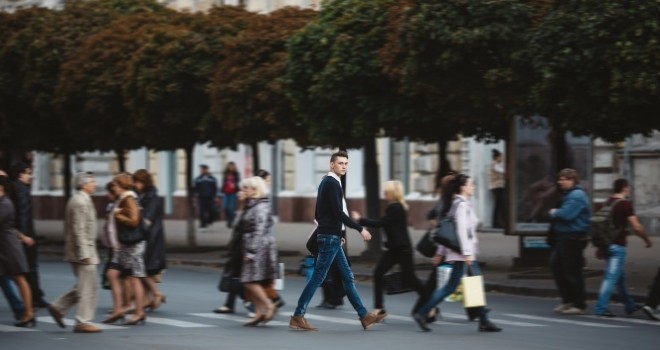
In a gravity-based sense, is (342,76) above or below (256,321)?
above

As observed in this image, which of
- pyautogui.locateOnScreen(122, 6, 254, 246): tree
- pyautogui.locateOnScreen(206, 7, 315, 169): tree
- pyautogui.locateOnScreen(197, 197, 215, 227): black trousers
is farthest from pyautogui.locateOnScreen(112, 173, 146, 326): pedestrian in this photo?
pyautogui.locateOnScreen(197, 197, 215, 227): black trousers

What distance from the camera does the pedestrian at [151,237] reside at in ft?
60.6

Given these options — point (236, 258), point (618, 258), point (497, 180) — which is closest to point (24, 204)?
point (236, 258)

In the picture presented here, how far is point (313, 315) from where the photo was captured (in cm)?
1858

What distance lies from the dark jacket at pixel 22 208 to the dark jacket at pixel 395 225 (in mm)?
3603

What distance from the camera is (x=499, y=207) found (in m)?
36.2

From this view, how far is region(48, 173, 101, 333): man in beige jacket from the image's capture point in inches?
640

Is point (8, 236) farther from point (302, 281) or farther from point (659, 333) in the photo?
point (302, 281)

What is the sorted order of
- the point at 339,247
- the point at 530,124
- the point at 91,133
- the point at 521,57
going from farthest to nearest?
1. the point at 91,133
2. the point at 530,124
3. the point at 521,57
4. the point at 339,247

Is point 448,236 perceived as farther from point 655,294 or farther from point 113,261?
point 113,261

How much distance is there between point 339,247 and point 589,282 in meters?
7.54

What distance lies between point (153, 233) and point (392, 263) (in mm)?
2699

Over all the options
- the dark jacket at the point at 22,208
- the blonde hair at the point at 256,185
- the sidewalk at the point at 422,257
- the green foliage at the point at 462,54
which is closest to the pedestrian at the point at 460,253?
the blonde hair at the point at 256,185

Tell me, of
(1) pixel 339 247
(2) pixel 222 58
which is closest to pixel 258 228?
(1) pixel 339 247
